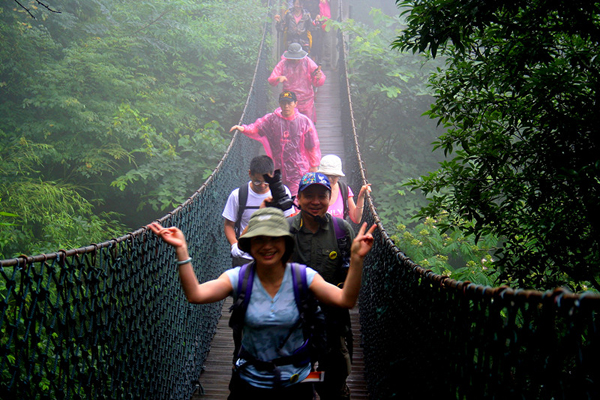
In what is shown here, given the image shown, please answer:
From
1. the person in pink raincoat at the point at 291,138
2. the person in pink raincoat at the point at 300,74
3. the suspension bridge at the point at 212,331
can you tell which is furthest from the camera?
the person in pink raincoat at the point at 300,74

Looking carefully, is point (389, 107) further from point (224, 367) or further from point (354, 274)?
point (354, 274)

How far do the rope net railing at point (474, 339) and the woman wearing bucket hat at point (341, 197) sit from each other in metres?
0.98

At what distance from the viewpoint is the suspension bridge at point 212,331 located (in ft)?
3.97

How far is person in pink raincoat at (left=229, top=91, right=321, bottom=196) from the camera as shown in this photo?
18.4 feet

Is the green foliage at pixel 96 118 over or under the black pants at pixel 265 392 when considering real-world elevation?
under

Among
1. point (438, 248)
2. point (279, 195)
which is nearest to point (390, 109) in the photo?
point (438, 248)

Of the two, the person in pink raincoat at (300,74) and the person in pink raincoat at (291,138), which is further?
the person in pink raincoat at (300,74)

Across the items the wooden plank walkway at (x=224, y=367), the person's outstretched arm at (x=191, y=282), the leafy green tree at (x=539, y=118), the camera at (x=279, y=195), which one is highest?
the leafy green tree at (x=539, y=118)

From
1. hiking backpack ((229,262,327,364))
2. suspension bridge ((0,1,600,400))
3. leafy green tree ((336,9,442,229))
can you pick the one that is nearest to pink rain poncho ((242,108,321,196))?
suspension bridge ((0,1,600,400))

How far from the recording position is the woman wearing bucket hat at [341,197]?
408cm

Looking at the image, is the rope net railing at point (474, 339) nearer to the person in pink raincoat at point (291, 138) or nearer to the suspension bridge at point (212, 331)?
the suspension bridge at point (212, 331)

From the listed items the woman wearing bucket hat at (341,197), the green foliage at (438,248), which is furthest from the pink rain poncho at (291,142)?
the green foliage at (438,248)

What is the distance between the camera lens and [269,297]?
6.40 ft

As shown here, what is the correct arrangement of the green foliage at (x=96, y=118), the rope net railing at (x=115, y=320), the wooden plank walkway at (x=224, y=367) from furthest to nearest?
the green foliage at (x=96, y=118), the wooden plank walkway at (x=224, y=367), the rope net railing at (x=115, y=320)
